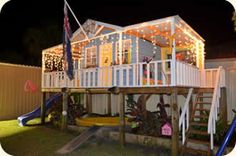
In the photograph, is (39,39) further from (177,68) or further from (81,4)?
(177,68)

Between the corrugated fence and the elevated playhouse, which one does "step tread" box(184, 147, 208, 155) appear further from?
the corrugated fence

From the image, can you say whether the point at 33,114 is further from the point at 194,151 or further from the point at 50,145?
the point at 194,151

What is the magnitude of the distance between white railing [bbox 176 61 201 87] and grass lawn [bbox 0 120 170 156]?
2232 millimetres

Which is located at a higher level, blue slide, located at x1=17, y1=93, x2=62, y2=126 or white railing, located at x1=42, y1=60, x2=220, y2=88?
white railing, located at x1=42, y1=60, x2=220, y2=88

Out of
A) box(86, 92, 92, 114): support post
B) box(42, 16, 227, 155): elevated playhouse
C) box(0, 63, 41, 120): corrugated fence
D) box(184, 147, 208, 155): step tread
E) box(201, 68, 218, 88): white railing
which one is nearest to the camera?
box(184, 147, 208, 155): step tread

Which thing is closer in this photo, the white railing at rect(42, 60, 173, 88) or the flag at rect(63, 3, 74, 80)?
the white railing at rect(42, 60, 173, 88)

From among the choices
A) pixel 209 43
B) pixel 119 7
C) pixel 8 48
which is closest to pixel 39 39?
pixel 8 48

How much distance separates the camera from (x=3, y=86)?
41.6ft

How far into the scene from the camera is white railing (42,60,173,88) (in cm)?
711

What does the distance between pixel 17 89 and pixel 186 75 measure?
34.0ft

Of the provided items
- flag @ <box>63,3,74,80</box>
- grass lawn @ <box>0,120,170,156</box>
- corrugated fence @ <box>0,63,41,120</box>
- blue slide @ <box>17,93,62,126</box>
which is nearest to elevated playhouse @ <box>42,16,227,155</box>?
flag @ <box>63,3,74,80</box>

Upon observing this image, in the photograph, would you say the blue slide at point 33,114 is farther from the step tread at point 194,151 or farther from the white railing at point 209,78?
the step tread at point 194,151

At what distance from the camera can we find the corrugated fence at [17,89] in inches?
500

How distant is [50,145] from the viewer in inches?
295
